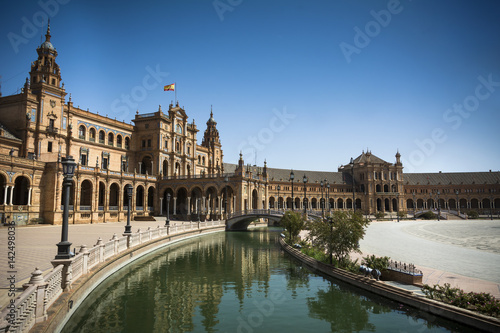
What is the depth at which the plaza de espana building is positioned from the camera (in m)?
39.8

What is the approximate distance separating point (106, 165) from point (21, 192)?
17709 millimetres

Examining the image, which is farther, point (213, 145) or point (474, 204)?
point (474, 204)

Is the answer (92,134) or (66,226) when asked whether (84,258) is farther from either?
(92,134)

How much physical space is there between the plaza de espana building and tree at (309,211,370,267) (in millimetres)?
16681

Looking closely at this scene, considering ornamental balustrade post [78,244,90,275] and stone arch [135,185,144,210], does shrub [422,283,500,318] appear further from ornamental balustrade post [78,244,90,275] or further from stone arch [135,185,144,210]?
stone arch [135,185,144,210]

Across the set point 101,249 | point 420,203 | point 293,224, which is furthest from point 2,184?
point 420,203

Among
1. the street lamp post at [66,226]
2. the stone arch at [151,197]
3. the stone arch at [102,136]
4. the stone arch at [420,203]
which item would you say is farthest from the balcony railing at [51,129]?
the stone arch at [420,203]

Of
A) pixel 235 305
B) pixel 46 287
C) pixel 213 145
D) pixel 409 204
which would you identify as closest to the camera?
pixel 46 287

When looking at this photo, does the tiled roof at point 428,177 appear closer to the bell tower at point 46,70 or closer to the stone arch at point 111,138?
the stone arch at point 111,138

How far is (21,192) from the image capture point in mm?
40844

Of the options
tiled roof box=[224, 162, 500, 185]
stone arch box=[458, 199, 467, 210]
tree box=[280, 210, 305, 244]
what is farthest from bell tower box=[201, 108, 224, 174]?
stone arch box=[458, 199, 467, 210]

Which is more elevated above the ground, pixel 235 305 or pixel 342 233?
pixel 342 233

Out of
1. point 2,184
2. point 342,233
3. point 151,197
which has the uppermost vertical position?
point 2,184

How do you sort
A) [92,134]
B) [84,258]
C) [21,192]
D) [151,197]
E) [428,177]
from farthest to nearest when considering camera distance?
[428,177], [151,197], [92,134], [21,192], [84,258]
